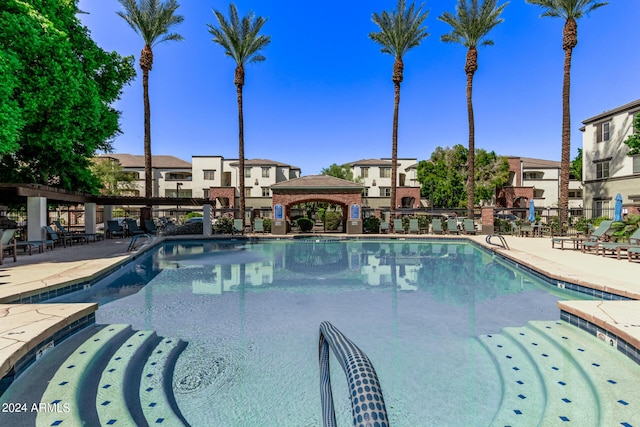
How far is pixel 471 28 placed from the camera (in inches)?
963

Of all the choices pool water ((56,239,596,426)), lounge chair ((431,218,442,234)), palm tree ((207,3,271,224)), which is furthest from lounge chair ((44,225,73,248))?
lounge chair ((431,218,442,234))

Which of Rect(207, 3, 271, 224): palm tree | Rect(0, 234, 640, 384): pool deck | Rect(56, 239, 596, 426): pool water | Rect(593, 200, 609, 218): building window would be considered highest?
Rect(207, 3, 271, 224): palm tree

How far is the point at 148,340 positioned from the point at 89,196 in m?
18.7

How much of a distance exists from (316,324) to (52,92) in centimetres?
1578

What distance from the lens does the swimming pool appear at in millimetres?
3969

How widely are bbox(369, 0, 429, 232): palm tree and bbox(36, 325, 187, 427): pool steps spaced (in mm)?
23433

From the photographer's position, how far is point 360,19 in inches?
1130

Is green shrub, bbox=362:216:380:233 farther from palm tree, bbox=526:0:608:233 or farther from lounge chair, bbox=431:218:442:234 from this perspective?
palm tree, bbox=526:0:608:233

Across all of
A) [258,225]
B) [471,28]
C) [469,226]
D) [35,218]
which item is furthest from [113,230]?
[471,28]

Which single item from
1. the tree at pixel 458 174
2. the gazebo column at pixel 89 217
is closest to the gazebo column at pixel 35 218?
the gazebo column at pixel 89 217

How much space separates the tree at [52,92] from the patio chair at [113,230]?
2724 mm

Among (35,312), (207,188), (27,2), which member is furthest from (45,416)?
(207,188)

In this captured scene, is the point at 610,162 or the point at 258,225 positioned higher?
the point at 610,162

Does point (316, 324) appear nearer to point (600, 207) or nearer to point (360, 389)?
point (360, 389)
